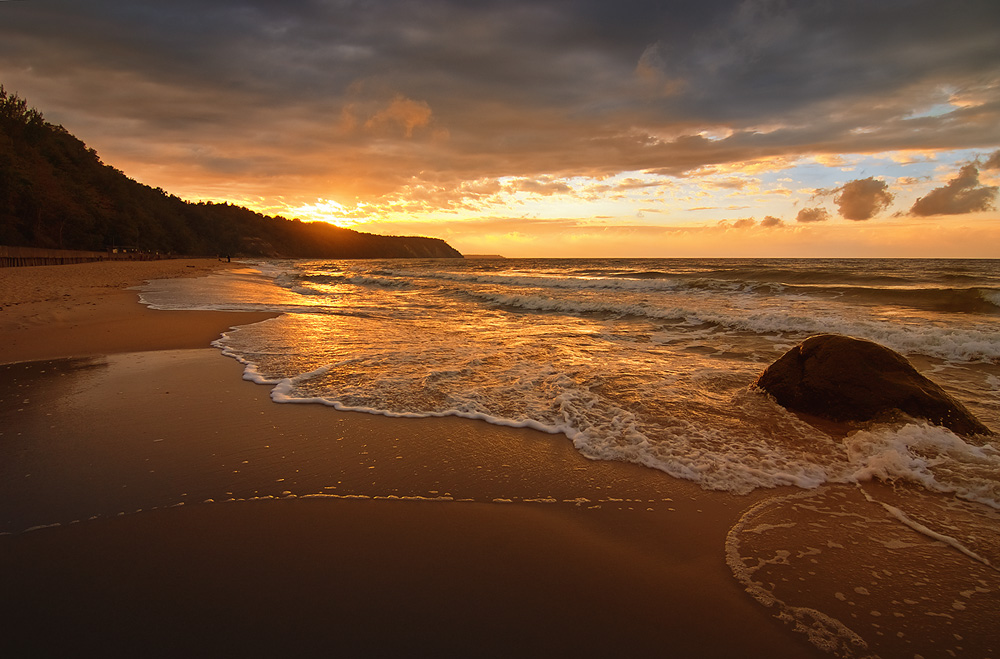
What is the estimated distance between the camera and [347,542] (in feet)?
8.63

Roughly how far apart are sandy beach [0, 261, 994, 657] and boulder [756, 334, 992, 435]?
2187 millimetres

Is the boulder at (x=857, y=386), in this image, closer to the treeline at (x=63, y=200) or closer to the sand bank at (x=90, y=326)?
the sand bank at (x=90, y=326)

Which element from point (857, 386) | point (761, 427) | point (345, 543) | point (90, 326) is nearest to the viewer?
point (345, 543)

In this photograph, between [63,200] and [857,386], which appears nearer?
[857,386]

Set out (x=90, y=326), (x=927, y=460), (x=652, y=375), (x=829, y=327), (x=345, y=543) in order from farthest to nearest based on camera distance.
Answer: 1. (x=829, y=327)
2. (x=90, y=326)
3. (x=652, y=375)
4. (x=927, y=460)
5. (x=345, y=543)

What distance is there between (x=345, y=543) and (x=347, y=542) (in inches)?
0.5

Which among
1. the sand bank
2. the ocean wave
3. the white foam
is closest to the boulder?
the white foam

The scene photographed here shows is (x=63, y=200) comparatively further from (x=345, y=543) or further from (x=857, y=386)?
(x=857, y=386)

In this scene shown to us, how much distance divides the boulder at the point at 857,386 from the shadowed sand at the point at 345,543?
2.49 m

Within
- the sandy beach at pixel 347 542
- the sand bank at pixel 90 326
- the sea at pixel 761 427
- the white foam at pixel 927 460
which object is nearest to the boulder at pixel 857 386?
the sea at pixel 761 427

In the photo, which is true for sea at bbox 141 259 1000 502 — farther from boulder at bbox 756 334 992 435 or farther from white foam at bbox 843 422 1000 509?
boulder at bbox 756 334 992 435

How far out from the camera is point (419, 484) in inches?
132

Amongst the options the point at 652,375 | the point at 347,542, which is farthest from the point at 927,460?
the point at 347,542

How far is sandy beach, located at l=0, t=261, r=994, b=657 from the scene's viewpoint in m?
1.97
